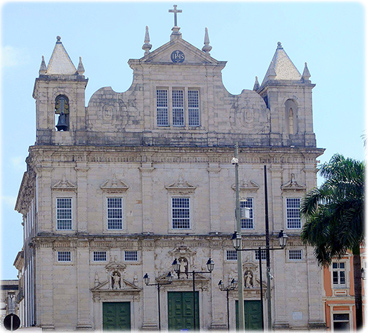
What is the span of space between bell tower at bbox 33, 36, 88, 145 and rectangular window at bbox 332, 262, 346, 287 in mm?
16897

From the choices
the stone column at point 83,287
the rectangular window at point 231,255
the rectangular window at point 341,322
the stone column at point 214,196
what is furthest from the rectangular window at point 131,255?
the rectangular window at point 341,322

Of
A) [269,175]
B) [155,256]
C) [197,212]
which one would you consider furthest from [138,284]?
[269,175]

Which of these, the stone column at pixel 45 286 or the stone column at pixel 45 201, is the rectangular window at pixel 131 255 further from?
the stone column at pixel 45 201

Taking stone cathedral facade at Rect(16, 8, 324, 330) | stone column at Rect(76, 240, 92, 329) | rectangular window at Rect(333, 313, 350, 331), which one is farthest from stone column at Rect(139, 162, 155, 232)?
rectangular window at Rect(333, 313, 350, 331)

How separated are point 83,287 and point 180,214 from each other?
6.64 m

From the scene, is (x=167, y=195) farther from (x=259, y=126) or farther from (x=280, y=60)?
(x=280, y=60)

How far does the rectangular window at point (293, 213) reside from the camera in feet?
174

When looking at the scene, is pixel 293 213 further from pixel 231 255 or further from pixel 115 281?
pixel 115 281

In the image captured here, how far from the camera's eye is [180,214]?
51938 millimetres

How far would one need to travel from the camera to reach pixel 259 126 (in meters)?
53.8

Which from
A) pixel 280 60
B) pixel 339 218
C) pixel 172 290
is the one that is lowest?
pixel 172 290

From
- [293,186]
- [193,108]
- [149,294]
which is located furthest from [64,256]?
[293,186]

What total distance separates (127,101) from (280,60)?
9.63 m

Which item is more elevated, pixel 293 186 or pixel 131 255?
pixel 293 186
